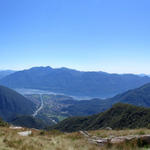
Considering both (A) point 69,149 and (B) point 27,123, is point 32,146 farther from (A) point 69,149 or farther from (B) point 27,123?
(B) point 27,123

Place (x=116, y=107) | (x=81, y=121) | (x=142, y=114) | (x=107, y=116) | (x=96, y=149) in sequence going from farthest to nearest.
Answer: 1. (x=81, y=121)
2. (x=116, y=107)
3. (x=107, y=116)
4. (x=142, y=114)
5. (x=96, y=149)

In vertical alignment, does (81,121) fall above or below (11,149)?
below

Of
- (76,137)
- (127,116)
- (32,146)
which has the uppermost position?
(32,146)

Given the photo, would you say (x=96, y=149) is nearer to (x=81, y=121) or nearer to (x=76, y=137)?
(x=76, y=137)

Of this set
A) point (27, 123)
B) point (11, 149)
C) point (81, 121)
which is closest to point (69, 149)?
point (11, 149)

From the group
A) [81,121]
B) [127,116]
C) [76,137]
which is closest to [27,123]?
[81,121]

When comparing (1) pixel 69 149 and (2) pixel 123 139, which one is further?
(2) pixel 123 139

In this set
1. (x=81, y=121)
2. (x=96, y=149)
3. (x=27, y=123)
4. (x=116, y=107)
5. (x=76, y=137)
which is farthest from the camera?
(x=27, y=123)
